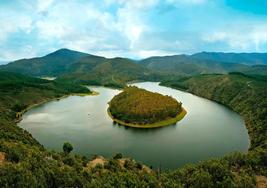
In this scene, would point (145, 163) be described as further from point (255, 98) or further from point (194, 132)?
point (255, 98)

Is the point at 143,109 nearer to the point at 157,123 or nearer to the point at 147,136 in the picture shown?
the point at 157,123

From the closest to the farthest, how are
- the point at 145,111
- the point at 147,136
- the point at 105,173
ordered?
the point at 105,173, the point at 147,136, the point at 145,111

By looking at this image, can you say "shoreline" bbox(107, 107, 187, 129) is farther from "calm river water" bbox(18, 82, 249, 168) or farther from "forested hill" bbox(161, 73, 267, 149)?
"forested hill" bbox(161, 73, 267, 149)

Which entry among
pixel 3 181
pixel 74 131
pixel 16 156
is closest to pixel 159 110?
pixel 74 131

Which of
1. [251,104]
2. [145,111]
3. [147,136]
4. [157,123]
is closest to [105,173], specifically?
[147,136]

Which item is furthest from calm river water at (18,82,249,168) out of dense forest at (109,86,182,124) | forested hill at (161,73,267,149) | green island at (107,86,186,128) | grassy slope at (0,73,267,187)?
grassy slope at (0,73,267,187)

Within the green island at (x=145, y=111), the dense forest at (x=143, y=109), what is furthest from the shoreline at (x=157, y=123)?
the dense forest at (x=143, y=109)

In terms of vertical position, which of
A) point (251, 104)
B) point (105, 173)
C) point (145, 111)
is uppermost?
point (251, 104)

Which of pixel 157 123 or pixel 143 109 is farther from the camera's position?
pixel 143 109
